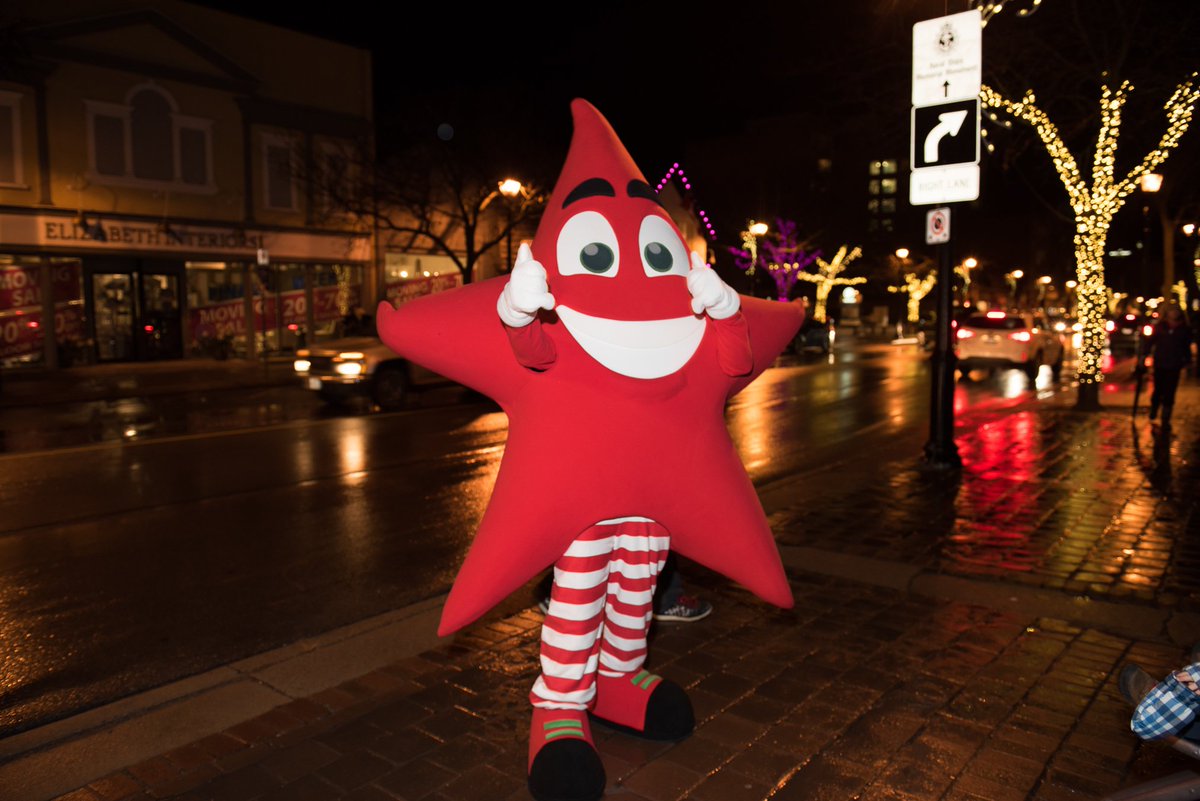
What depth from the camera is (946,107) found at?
8.30 metres

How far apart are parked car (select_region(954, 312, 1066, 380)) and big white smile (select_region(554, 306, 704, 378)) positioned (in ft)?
60.9

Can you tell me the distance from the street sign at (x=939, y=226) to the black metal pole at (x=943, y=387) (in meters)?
0.07

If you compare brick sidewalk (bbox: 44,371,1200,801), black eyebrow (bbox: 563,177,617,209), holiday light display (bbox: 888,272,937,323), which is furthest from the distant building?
holiday light display (bbox: 888,272,937,323)

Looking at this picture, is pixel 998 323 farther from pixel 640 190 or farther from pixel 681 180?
pixel 640 190

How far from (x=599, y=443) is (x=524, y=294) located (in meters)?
0.62

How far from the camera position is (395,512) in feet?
24.8

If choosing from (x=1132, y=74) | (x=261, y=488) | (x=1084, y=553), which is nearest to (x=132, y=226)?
(x=261, y=488)

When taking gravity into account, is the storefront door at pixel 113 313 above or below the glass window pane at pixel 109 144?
below

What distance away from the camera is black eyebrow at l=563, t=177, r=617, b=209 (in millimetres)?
3264

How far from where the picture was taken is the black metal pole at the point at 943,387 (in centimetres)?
862

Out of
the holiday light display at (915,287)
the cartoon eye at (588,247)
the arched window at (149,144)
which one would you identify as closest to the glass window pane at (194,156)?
the arched window at (149,144)

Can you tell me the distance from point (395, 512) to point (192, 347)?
792 inches

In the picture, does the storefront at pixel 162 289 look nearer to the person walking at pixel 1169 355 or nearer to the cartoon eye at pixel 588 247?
the person walking at pixel 1169 355

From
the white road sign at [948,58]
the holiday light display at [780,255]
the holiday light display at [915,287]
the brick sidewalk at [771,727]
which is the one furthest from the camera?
the holiday light display at [915,287]
